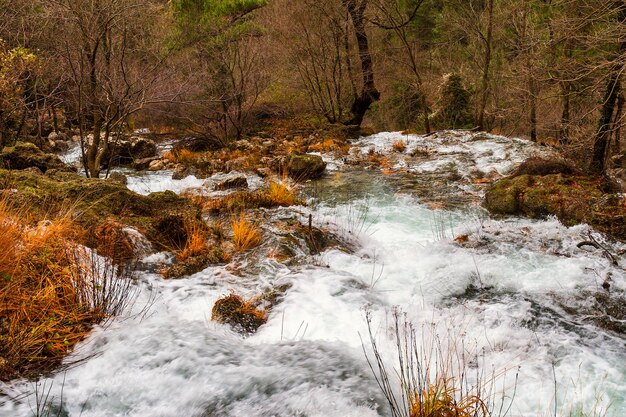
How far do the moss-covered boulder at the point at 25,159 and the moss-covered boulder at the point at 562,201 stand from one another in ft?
29.8

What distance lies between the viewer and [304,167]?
10414mm

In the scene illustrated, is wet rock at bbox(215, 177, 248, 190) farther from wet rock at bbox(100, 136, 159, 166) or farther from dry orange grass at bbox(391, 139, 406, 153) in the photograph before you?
wet rock at bbox(100, 136, 159, 166)

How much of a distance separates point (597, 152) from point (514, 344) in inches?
240

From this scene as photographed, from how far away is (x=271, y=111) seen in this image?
18.2 meters

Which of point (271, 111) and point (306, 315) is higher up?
point (271, 111)

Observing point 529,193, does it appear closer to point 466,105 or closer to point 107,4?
point 107,4

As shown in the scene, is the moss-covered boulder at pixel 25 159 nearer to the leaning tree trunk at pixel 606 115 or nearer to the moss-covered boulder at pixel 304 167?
the moss-covered boulder at pixel 304 167

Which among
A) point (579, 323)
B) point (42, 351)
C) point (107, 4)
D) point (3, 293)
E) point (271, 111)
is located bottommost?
point (579, 323)

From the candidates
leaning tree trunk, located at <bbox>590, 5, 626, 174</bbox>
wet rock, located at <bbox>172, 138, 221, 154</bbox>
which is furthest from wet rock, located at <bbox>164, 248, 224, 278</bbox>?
wet rock, located at <bbox>172, 138, 221, 154</bbox>

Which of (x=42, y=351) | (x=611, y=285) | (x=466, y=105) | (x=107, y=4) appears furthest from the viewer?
(x=466, y=105)

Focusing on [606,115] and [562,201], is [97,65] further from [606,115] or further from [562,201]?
[606,115]

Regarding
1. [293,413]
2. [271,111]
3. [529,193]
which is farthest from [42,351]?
[271,111]

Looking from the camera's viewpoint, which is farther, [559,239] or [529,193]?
[529,193]

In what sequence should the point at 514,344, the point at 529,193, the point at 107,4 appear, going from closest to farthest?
1. the point at 514,344
2. the point at 529,193
3. the point at 107,4
